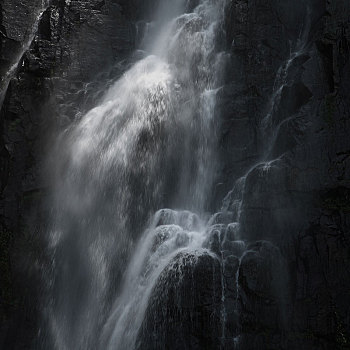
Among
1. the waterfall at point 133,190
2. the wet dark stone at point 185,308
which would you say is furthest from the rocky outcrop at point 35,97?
the wet dark stone at point 185,308

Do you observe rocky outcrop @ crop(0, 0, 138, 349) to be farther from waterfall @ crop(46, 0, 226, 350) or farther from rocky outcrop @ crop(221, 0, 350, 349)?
rocky outcrop @ crop(221, 0, 350, 349)

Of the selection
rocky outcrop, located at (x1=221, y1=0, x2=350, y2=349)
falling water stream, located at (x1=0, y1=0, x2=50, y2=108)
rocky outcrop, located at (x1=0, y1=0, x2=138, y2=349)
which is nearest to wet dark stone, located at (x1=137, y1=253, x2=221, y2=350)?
rocky outcrop, located at (x1=221, y1=0, x2=350, y2=349)

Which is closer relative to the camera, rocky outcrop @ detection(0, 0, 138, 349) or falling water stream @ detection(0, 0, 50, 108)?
rocky outcrop @ detection(0, 0, 138, 349)

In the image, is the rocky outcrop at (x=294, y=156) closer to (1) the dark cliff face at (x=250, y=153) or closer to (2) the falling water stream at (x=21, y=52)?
(1) the dark cliff face at (x=250, y=153)

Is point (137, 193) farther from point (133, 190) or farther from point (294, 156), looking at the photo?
point (294, 156)

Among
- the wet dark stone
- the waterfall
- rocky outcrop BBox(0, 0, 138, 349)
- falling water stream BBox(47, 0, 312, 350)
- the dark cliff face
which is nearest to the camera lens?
the wet dark stone

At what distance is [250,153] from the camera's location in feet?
47.4

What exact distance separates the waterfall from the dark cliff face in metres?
0.60

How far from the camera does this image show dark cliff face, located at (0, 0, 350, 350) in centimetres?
1141

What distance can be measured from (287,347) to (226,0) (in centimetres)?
1300

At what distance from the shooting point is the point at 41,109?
17234 mm

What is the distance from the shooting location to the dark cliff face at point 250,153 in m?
11.4

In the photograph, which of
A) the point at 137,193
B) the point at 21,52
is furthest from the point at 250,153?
the point at 21,52

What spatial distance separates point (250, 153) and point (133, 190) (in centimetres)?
399
